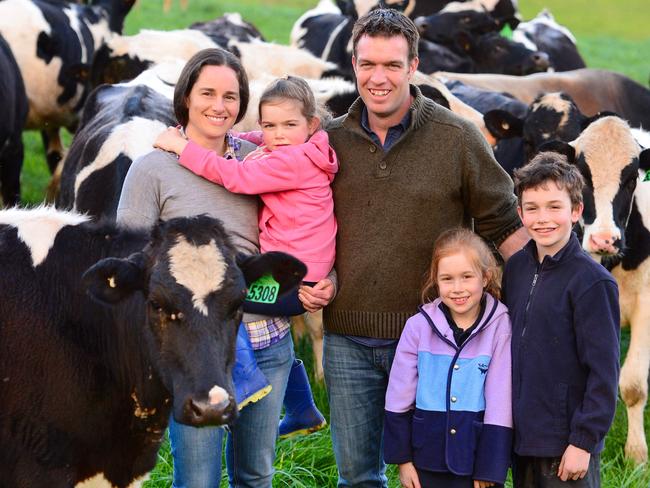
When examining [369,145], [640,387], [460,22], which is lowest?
[640,387]

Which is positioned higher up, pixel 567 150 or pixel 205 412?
pixel 567 150

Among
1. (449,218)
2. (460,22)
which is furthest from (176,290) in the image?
(460,22)

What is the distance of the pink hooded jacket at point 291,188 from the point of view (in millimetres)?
4121

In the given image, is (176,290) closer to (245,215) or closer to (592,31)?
(245,215)

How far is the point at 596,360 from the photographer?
3926mm

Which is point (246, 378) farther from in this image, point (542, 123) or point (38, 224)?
point (542, 123)

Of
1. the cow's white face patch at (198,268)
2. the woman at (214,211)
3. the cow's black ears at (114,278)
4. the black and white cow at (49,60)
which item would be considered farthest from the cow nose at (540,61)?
the cow's black ears at (114,278)

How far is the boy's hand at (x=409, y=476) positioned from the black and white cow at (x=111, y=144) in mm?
2621

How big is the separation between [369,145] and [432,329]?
0.77 m

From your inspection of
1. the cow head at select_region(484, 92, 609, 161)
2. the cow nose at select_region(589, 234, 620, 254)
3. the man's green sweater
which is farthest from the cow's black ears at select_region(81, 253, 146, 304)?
the cow head at select_region(484, 92, 609, 161)

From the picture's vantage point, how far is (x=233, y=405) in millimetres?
3562

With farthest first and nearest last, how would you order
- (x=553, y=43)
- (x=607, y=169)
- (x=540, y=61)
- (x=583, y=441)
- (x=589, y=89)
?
(x=553, y=43) < (x=540, y=61) < (x=589, y=89) < (x=607, y=169) < (x=583, y=441)

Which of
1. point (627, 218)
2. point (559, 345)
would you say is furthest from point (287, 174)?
point (627, 218)

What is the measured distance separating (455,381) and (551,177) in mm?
855
